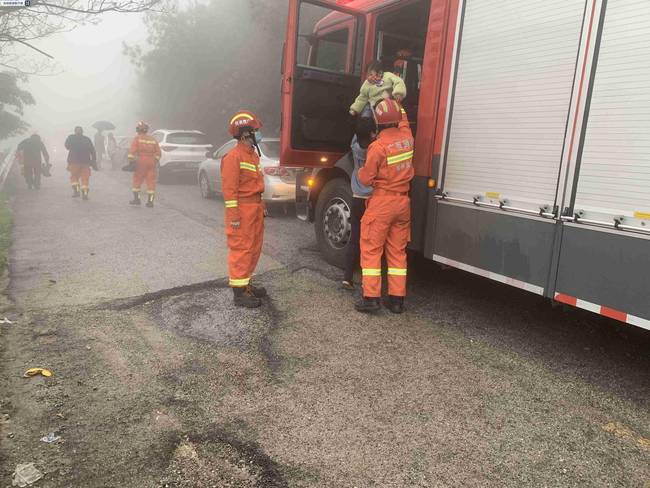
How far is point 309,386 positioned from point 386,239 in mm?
1837

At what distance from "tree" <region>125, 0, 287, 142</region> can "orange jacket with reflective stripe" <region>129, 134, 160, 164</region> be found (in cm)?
751

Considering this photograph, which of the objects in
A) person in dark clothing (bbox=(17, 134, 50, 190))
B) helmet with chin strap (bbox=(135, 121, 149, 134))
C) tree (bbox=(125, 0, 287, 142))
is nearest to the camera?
helmet with chin strap (bbox=(135, 121, 149, 134))

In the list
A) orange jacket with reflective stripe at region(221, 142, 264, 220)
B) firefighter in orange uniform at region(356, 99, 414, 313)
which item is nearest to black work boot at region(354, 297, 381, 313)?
firefighter in orange uniform at region(356, 99, 414, 313)

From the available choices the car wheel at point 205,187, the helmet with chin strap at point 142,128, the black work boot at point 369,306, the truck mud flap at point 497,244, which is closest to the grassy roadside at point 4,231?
the helmet with chin strap at point 142,128

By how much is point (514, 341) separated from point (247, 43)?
18.6 meters

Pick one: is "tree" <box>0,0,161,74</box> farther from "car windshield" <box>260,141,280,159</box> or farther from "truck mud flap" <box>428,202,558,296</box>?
"truck mud flap" <box>428,202,558,296</box>

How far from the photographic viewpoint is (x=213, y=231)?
8125mm

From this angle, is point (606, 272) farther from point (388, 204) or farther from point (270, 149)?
point (270, 149)

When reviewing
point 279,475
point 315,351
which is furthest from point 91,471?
point 315,351

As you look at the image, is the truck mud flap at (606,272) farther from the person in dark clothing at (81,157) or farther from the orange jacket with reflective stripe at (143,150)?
the person in dark clothing at (81,157)

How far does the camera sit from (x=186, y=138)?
1551cm

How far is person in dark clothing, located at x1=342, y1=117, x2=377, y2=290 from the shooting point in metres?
4.91

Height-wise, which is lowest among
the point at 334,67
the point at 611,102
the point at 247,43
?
the point at 611,102

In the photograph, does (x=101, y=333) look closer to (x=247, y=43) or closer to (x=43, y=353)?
(x=43, y=353)
